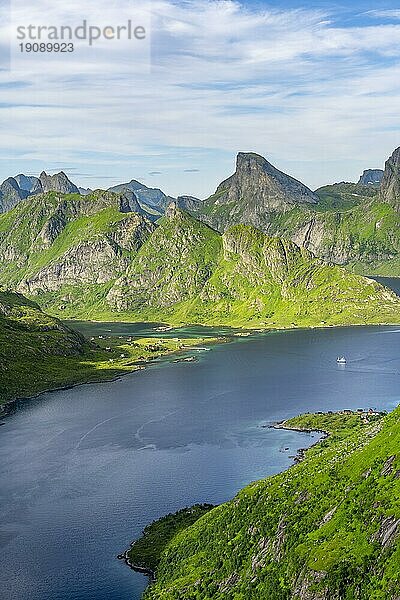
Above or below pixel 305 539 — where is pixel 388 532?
above

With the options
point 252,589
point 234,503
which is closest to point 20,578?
point 234,503

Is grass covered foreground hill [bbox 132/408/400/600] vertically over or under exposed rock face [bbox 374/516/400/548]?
under

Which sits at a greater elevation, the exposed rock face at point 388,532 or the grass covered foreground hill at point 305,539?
the exposed rock face at point 388,532

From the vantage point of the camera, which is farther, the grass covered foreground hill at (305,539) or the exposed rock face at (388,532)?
the grass covered foreground hill at (305,539)

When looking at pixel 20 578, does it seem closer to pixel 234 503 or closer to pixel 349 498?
pixel 234 503

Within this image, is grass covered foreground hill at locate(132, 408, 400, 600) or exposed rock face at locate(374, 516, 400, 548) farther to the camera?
grass covered foreground hill at locate(132, 408, 400, 600)

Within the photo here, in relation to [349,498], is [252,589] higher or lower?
lower

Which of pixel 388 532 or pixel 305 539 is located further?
pixel 305 539

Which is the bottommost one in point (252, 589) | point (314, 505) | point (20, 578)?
point (20, 578)
